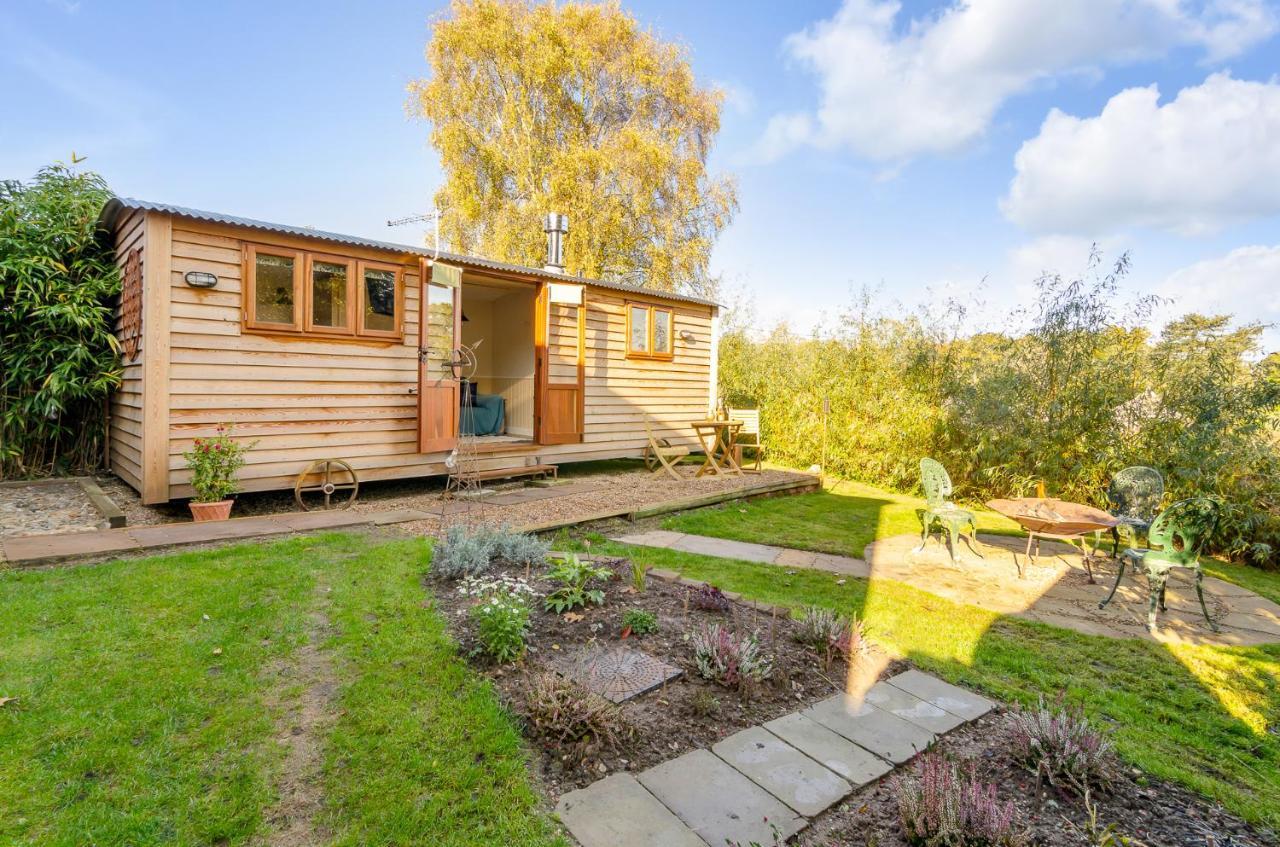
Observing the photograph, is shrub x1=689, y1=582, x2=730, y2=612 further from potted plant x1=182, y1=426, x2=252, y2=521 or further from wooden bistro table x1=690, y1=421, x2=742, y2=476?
wooden bistro table x1=690, y1=421, x2=742, y2=476

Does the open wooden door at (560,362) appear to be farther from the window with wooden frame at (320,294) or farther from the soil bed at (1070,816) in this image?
the soil bed at (1070,816)

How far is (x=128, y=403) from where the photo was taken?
5.82m

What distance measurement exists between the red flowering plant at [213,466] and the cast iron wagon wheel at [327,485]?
1.99 feet

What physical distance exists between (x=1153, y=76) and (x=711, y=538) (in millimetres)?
8099

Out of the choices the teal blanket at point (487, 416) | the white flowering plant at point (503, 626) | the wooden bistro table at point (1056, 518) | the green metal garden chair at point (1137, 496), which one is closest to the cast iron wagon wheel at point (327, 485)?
the teal blanket at point (487, 416)

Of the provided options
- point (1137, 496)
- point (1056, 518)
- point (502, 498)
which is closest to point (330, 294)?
point (502, 498)

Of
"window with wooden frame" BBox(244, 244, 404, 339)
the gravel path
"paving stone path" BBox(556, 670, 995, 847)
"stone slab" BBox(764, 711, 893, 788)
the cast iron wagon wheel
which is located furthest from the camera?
the cast iron wagon wheel

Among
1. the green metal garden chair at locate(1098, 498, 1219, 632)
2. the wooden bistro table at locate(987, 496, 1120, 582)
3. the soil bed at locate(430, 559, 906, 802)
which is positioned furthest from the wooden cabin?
the green metal garden chair at locate(1098, 498, 1219, 632)

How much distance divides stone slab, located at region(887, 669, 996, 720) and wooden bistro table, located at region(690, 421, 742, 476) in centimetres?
557

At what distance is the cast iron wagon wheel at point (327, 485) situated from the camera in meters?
5.71

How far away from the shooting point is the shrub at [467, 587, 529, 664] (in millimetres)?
2512

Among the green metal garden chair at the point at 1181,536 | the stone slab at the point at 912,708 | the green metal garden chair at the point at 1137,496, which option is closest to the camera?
the stone slab at the point at 912,708

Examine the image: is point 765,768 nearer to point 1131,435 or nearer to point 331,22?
point 1131,435

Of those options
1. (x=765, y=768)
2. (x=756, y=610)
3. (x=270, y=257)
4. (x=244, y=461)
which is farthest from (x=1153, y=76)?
(x=244, y=461)
